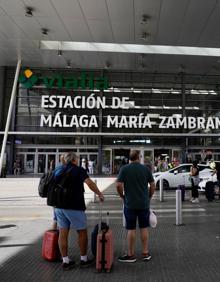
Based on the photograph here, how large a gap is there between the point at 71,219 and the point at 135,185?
117 cm

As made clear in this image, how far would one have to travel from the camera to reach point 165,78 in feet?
115

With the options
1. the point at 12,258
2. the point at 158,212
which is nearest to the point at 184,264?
the point at 12,258

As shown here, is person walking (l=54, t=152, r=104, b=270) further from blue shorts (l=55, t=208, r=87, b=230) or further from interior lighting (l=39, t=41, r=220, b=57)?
interior lighting (l=39, t=41, r=220, b=57)

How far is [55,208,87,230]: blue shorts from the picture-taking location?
5512 millimetres

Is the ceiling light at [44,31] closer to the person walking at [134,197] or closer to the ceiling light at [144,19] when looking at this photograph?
the ceiling light at [144,19]

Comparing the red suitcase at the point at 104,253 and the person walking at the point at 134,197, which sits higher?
the person walking at the point at 134,197

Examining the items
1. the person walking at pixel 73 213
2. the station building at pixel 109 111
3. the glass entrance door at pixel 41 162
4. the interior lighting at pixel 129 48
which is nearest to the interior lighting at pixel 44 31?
the interior lighting at pixel 129 48

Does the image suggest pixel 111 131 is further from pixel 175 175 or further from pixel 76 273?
pixel 76 273

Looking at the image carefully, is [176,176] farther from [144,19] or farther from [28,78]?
[28,78]

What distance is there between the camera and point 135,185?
5.94 m

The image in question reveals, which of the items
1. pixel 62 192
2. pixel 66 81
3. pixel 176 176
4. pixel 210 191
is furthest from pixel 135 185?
pixel 66 81

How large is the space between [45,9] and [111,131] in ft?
51.6

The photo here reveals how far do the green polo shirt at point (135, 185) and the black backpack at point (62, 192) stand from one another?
3.04ft

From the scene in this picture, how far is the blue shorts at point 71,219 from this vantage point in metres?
5.51
